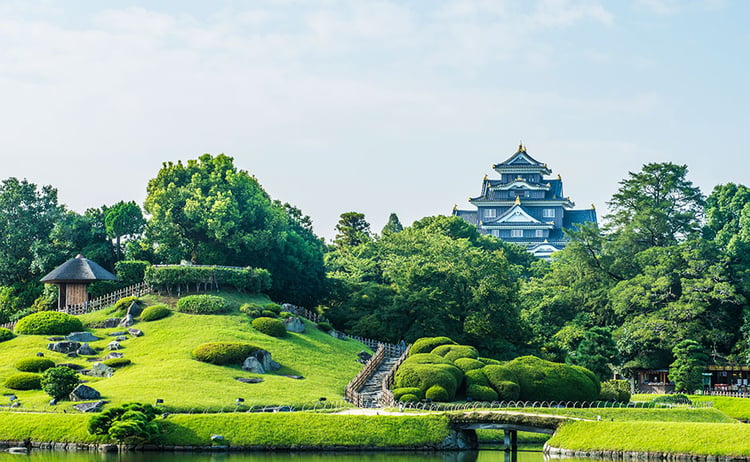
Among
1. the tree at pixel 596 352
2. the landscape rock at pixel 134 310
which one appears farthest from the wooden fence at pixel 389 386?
the landscape rock at pixel 134 310

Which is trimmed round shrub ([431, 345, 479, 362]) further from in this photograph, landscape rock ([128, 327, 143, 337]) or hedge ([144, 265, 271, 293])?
landscape rock ([128, 327, 143, 337])

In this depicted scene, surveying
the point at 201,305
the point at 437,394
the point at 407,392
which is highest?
the point at 201,305

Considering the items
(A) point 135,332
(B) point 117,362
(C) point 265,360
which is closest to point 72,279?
(A) point 135,332

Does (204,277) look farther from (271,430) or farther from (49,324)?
(271,430)

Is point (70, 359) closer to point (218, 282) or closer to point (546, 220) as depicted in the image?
point (218, 282)

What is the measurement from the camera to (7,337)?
57719mm

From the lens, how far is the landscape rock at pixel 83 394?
4650cm

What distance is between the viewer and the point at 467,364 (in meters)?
52.7

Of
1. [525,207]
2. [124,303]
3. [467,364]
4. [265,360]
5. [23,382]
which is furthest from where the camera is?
[525,207]

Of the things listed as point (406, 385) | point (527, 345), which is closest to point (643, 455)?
point (406, 385)

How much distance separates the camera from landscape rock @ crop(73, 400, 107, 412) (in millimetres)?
45000

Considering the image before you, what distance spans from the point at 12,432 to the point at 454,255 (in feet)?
110

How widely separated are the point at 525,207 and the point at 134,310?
77274 millimetres

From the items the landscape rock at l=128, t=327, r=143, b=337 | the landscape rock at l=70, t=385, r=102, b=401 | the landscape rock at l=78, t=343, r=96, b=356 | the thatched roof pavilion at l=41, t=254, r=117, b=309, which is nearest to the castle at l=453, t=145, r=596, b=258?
the thatched roof pavilion at l=41, t=254, r=117, b=309
